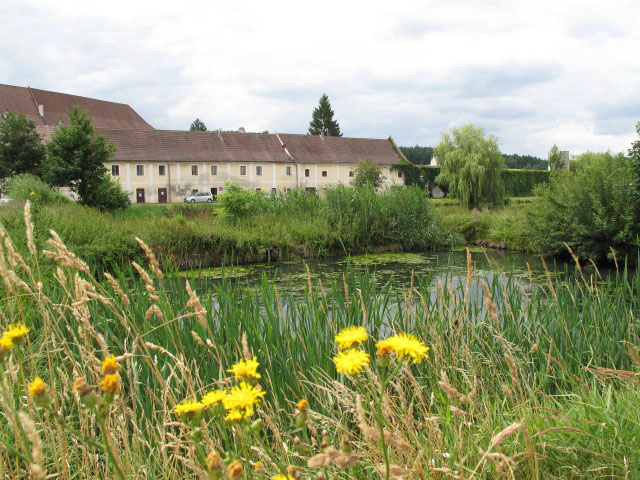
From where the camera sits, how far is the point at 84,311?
1.82 metres

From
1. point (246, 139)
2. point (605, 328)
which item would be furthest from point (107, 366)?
point (246, 139)

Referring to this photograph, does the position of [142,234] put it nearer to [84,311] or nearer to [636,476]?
[84,311]

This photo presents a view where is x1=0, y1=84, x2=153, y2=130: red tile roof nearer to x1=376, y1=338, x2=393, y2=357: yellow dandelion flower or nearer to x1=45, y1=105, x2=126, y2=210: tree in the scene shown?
x1=45, y1=105, x2=126, y2=210: tree

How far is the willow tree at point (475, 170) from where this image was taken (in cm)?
3169

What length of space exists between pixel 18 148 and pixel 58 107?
1878cm

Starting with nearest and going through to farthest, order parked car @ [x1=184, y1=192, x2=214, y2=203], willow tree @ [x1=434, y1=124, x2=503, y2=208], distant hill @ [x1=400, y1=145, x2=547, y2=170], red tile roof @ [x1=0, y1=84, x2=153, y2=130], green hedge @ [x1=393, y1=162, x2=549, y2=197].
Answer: willow tree @ [x1=434, y1=124, x2=503, y2=208], parked car @ [x1=184, y1=192, x2=214, y2=203], red tile roof @ [x1=0, y1=84, x2=153, y2=130], green hedge @ [x1=393, y1=162, x2=549, y2=197], distant hill @ [x1=400, y1=145, x2=547, y2=170]

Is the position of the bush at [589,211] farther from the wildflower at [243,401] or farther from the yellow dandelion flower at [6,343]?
the yellow dandelion flower at [6,343]

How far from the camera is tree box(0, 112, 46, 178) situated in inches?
1313

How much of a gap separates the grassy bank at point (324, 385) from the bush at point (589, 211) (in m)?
10.9

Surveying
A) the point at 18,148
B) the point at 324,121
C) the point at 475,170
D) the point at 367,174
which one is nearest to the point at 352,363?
the point at 475,170

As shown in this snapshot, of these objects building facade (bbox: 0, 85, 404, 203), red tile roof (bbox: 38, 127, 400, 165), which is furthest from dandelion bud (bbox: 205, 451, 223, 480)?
red tile roof (bbox: 38, 127, 400, 165)

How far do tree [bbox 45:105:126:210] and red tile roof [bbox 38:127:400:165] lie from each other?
15281 millimetres

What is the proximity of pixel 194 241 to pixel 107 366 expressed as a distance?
1424 centimetres

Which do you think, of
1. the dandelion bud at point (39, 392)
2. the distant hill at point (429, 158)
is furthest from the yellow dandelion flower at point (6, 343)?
the distant hill at point (429, 158)
